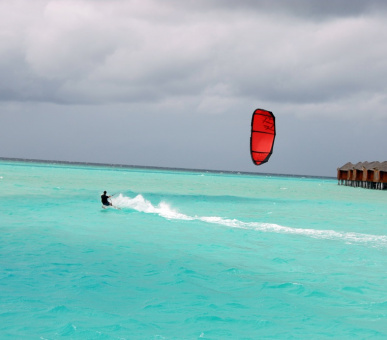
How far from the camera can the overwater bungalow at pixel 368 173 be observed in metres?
60.9

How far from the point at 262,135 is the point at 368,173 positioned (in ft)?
220

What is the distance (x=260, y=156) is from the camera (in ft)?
12.2

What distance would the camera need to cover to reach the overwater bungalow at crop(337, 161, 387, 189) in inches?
2397

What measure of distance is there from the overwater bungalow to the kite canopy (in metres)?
59.4

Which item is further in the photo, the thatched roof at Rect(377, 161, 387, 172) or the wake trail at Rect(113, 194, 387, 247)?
the thatched roof at Rect(377, 161, 387, 172)

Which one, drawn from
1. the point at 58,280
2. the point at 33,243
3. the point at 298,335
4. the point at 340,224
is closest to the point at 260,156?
the point at 298,335

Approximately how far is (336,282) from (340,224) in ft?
43.0

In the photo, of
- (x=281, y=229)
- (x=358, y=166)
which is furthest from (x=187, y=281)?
(x=358, y=166)

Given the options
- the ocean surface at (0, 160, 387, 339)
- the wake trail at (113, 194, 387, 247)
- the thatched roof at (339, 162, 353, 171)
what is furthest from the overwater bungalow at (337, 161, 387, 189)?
the ocean surface at (0, 160, 387, 339)

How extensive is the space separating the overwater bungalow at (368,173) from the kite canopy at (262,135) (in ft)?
195

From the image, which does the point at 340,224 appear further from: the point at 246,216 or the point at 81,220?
the point at 81,220

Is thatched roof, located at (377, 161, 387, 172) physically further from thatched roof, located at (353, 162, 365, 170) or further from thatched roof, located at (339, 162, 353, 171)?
thatched roof, located at (339, 162, 353, 171)

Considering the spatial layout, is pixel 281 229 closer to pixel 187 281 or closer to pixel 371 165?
pixel 187 281

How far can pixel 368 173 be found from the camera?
66.4 m
